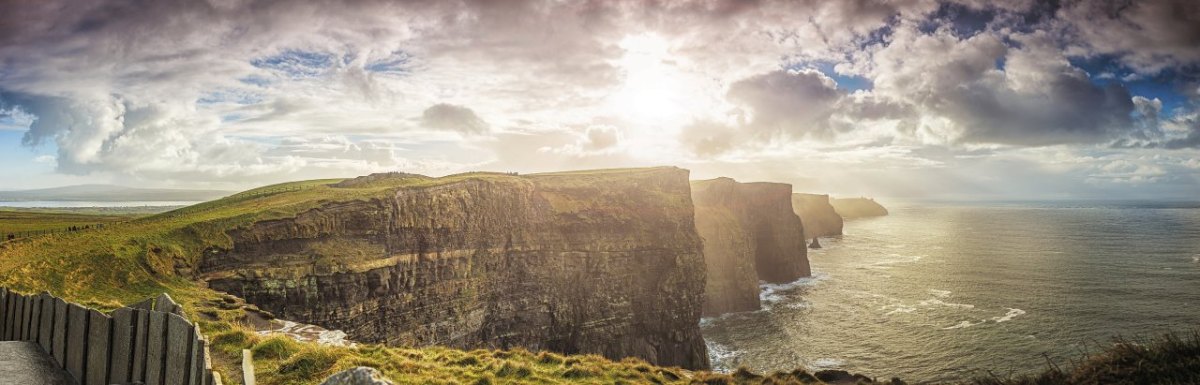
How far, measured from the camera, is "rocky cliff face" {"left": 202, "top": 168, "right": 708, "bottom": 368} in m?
43.1

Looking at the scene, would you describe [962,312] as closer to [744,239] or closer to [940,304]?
[940,304]

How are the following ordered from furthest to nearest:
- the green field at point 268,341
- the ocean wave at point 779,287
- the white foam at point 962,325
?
the ocean wave at point 779,287
the white foam at point 962,325
the green field at point 268,341

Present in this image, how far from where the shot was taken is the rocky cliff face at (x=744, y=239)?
8312 centimetres

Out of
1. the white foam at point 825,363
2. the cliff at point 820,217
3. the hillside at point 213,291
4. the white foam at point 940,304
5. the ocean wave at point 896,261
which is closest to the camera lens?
the hillside at point 213,291

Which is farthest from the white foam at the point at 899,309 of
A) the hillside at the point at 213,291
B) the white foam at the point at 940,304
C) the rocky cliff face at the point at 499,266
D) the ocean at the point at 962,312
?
the hillside at the point at 213,291

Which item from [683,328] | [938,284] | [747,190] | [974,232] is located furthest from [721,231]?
[974,232]

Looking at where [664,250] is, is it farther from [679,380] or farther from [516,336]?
[679,380]

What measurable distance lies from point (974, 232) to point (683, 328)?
170439 millimetres

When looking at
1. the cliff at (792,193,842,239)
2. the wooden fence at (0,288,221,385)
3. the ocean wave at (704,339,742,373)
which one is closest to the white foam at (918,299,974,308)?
the ocean wave at (704,339,742,373)

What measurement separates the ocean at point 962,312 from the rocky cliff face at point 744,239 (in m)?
3.97

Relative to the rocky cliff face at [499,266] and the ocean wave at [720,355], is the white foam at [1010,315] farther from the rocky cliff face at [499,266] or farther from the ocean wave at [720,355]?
the rocky cliff face at [499,266]

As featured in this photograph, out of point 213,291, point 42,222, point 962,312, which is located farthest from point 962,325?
point 42,222

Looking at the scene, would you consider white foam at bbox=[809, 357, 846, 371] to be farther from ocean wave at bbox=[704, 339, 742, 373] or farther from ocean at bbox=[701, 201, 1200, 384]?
ocean wave at bbox=[704, 339, 742, 373]

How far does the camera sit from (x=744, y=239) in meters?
91.4
